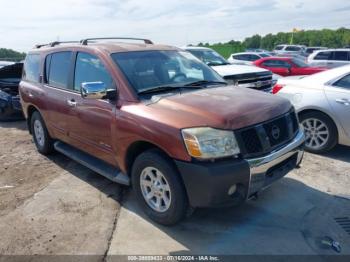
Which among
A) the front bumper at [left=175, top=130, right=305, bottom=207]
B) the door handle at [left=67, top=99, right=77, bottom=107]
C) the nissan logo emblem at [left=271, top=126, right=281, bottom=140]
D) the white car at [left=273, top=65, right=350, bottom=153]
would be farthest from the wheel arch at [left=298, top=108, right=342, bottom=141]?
the door handle at [left=67, top=99, right=77, bottom=107]

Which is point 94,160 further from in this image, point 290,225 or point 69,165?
point 290,225

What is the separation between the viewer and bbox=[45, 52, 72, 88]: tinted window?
4.93m

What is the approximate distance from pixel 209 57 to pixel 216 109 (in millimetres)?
7285

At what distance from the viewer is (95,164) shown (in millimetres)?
4559

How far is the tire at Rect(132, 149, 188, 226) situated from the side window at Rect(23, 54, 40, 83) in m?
3.10

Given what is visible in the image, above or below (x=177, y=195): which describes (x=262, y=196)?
below

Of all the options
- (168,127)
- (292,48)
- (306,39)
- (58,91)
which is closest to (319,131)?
(168,127)

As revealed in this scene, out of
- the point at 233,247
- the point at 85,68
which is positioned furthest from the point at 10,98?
the point at 233,247

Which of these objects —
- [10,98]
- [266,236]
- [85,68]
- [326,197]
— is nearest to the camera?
[266,236]

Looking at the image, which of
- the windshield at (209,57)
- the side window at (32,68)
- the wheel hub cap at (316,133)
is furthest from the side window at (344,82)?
the side window at (32,68)

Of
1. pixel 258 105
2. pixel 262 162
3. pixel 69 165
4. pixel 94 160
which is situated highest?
pixel 258 105

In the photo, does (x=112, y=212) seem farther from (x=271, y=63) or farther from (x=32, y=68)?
(x=271, y=63)

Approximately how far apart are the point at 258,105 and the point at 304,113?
8.04 feet

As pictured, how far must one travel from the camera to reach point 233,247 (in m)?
3.31
